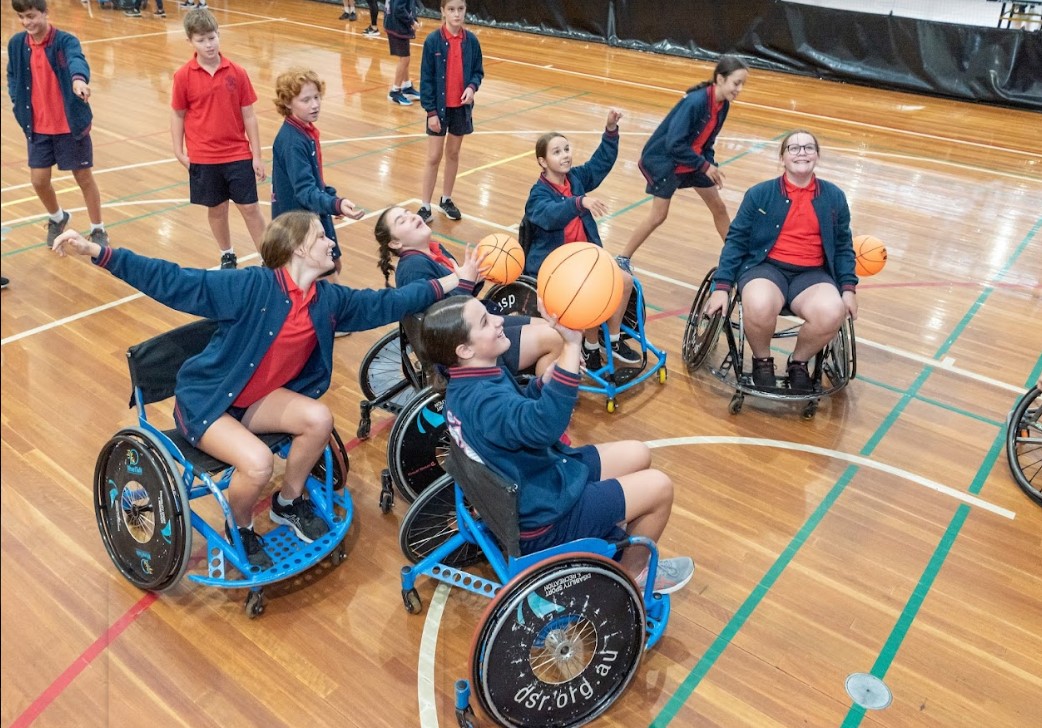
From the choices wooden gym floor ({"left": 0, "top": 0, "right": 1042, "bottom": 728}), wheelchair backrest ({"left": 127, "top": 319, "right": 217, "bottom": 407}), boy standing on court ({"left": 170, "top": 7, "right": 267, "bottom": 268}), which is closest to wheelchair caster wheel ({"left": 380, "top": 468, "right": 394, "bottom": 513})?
wooden gym floor ({"left": 0, "top": 0, "right": 1042, "bottom": 728})

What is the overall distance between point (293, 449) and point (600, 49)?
10.7 meters

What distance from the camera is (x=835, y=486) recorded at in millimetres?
3645

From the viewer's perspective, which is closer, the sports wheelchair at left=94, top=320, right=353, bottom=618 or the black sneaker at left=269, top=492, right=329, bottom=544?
the sports wheelchair at left=94, top=320, right=353, bottom=618

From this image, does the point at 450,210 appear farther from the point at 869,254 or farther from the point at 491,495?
the point at 491,495

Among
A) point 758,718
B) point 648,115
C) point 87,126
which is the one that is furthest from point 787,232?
point 648,115

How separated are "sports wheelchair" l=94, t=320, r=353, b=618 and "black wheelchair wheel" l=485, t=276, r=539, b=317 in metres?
1.29

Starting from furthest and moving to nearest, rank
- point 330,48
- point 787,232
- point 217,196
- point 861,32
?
point 330,48 < point 861,32 < point 217,196 < point 787,232

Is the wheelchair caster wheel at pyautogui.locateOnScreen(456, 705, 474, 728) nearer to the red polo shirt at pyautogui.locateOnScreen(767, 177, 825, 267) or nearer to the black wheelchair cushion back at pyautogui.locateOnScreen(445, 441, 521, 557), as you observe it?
the black wheelchair cushion back at pyautogui.locateOnScreen(445, 441, 521, 557)

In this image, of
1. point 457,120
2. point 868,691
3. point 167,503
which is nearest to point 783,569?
point 868,691

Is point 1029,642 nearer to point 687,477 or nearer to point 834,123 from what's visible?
point 687,477

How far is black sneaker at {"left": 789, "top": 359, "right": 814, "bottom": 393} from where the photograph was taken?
4055 millimetres

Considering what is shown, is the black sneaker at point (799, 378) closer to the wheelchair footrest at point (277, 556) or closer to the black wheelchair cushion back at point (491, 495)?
the black wheelchair cushion back at point (491, 495)

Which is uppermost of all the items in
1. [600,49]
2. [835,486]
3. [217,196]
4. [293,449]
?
[600,49]

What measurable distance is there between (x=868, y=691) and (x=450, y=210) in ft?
14.9
